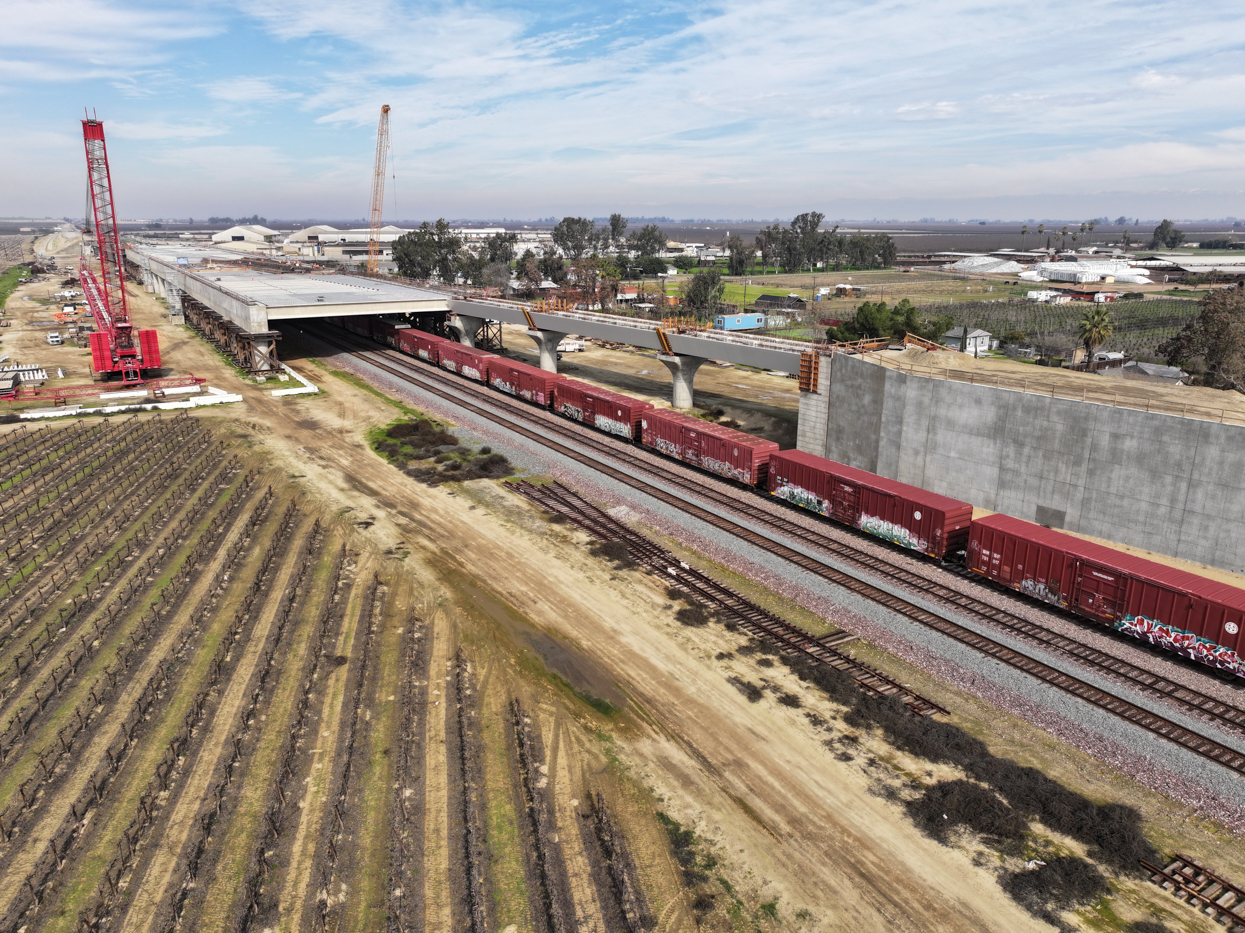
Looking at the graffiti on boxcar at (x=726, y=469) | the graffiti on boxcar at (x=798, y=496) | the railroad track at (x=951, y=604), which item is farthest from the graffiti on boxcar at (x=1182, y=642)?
the graffiti on boxcar at (x=726, y=469)

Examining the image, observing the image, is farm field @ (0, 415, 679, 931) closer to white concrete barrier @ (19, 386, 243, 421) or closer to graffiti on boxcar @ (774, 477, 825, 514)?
graffiti on boxcar @ (774, 477, 825, 514)

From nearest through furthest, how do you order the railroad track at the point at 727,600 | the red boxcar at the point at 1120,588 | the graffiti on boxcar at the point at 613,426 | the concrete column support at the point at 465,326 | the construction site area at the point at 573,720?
the construction site area at the point at 573,720
the red boxcar at the point at 1120,588
the railroad track at the point at 727,600
the graffiti on boxcar at the point at 613,426
the concrete column support at the point at 465,326

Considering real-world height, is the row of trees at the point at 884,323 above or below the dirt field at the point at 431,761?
above

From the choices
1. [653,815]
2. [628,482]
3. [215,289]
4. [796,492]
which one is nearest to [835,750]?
[653,815]

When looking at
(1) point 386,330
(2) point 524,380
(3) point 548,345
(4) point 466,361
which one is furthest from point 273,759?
(1) point 386,330

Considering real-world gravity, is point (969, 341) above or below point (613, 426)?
above

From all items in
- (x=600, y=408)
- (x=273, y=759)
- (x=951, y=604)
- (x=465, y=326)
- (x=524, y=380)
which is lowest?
(x=273, y=759)

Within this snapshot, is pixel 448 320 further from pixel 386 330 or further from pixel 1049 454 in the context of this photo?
pixel 1049 454

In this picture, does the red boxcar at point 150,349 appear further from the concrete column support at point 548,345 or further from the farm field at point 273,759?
Answer: the farm field at point 273,759
